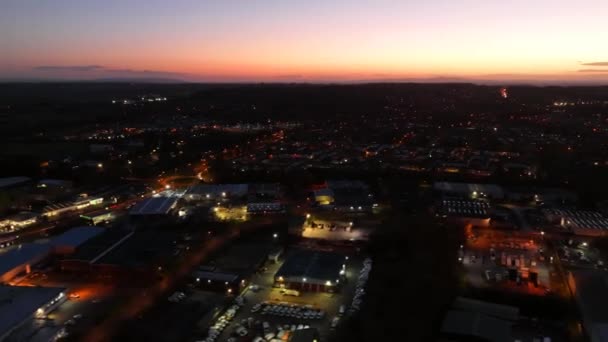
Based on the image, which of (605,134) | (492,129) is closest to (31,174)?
(492,129)

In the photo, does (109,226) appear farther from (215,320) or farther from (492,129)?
(492,129)

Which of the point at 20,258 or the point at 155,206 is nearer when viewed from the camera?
the point at 20,258

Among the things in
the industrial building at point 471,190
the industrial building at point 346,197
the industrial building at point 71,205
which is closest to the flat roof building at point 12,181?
the industrial building at point 71,205

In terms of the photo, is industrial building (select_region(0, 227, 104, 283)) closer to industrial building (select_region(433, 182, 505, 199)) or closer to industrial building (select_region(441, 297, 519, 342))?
industrial building (select_region(441, 297, 519, 342))

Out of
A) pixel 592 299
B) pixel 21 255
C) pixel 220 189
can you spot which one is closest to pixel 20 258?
pixel 21 255

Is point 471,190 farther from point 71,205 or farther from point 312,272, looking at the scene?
point 71,205
